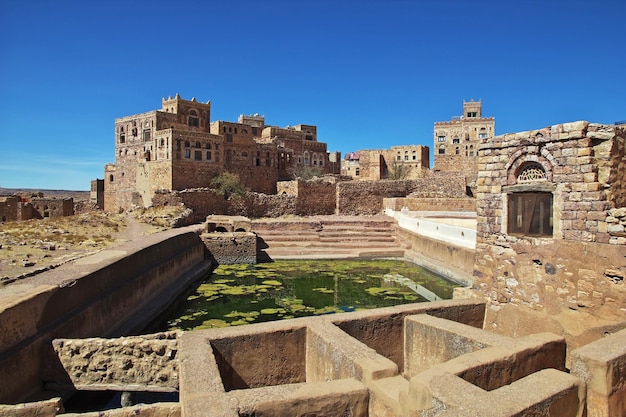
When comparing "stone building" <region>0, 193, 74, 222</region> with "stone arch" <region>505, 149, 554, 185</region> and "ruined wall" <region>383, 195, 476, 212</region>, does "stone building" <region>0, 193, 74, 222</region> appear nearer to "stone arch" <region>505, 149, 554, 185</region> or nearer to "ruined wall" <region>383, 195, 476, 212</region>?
"ruined wall" <region>383, 195, 476, 212</region>

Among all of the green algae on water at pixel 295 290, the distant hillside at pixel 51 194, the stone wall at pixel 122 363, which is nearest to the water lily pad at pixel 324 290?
the green algae on water at pixel 295 290

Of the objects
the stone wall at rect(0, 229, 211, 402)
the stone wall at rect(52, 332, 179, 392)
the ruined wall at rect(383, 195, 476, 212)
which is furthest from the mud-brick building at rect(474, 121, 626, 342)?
the ruined wall at rect(383, 195, 476, 212)

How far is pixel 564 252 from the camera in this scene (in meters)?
5.33

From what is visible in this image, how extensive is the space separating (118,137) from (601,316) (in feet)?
122

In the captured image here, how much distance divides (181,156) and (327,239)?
41.3 feet

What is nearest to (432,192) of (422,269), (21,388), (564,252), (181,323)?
(422,269)

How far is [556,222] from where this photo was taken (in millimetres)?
5375

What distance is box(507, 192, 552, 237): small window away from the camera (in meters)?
5.64

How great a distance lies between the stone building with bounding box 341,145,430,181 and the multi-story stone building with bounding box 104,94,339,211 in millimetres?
11103

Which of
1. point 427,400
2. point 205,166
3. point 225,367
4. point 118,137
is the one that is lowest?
point 225,367

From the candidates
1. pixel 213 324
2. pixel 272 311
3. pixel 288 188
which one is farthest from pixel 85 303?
pixel 288 188

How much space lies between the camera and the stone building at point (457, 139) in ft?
190

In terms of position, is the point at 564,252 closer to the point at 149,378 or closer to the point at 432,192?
the point at 149,378

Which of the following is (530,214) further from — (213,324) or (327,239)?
(327,239)
